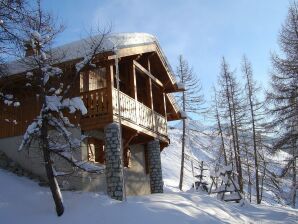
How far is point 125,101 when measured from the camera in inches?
598

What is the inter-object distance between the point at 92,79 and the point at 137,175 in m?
5.23

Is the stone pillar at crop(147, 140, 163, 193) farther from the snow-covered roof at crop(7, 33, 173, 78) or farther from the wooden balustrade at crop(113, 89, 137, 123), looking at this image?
the snow-covered roof at crop(7, 33, 173, 78)

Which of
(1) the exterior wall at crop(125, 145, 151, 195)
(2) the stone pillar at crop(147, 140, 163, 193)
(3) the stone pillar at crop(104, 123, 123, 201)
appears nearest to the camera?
(3) the stone pillar at crop(104, 123, 123, 201)

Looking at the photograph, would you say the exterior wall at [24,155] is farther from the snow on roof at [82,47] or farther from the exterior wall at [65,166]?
the snow on roof at [82,47]

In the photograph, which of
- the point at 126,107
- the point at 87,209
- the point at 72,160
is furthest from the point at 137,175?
the point at 87,209

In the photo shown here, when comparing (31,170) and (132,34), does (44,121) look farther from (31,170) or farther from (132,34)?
(132,34)

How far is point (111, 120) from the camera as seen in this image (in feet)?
45.5

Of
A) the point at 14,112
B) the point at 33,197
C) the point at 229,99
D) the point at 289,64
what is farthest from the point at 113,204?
the point at 229,99

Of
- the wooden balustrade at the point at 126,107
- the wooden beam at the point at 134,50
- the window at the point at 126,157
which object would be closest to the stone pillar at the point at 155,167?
the window at the point at 126,157

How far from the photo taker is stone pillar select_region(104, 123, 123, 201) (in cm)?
1336

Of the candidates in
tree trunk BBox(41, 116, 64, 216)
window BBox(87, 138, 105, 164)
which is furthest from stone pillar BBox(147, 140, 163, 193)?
tree trunk BBox(41, 116, 64, 216)

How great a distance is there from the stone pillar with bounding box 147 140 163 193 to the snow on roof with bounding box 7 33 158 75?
4890mm

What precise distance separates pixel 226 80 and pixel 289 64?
1130 cm

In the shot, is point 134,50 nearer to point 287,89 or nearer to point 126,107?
point 126,107
